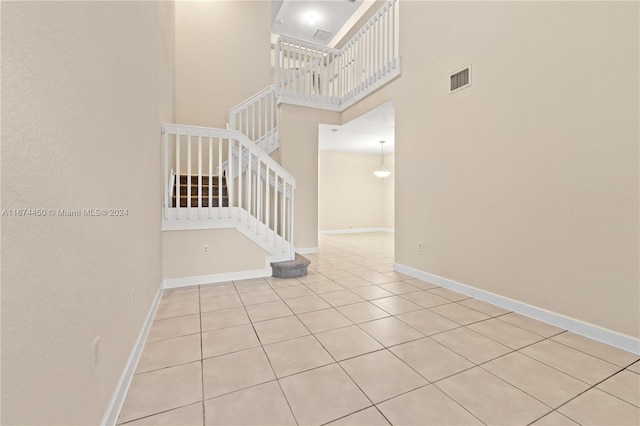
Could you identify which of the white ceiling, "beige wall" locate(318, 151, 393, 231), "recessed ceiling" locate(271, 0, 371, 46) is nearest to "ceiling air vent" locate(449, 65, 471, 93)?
the white ceiling

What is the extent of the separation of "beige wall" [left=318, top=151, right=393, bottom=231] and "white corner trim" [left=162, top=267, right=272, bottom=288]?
15.5 feet

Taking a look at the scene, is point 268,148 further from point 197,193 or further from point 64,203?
point 64,203

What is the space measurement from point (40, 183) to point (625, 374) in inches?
114

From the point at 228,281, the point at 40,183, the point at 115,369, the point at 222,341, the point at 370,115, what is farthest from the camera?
the point at 370,115

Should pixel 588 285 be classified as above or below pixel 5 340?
below

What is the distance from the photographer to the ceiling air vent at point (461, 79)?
2.86 m

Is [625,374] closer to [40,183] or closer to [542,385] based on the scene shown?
[542,385]

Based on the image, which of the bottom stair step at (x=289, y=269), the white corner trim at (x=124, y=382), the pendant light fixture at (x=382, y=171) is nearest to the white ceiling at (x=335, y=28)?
the pendant light fixture at (x=382, y=171)

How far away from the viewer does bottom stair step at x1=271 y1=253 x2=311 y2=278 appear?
138 inches

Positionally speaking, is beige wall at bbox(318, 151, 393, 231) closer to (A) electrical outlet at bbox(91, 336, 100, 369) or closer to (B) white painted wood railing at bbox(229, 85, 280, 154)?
(B) white painted wood railing at bbox(229, 85, 280, 154)

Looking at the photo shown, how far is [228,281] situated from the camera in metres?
3.39

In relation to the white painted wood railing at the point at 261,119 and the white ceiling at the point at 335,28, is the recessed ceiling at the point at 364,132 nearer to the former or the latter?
the white ceiling at the point at 335,28

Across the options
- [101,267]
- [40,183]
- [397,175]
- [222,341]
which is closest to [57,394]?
[101,267]

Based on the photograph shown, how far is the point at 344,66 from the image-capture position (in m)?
5.19
